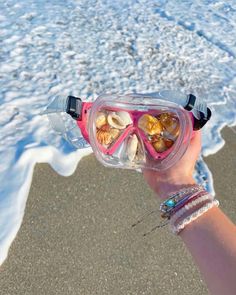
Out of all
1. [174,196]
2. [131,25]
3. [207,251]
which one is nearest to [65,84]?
[131,25]

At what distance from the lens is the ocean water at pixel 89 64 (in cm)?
271

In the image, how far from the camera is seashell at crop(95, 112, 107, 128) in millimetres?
1809

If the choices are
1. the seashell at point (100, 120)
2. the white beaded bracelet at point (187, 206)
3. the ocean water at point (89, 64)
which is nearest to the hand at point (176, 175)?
the white beaded bracelet at point (187, 206)

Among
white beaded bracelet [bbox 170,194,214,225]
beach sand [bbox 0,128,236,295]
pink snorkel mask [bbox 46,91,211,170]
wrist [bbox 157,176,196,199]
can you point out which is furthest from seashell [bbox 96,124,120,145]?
beach sand [bbox 0,128,236,295]

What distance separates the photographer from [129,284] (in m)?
2.20

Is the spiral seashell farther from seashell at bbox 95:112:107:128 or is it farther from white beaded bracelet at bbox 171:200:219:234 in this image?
white beaded bracelet at bbox 171:200:219:234

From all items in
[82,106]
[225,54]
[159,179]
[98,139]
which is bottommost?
[225,54]

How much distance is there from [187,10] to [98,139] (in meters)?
3.41

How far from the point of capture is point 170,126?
185 centimetres

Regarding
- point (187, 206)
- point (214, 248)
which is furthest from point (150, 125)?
point (214, 248)

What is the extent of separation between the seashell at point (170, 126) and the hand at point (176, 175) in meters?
0.09

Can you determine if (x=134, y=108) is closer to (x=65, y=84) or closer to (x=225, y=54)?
(x=65, y=84)

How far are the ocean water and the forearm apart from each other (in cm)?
106

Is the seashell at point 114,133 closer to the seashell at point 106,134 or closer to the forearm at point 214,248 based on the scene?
the seashell at point 106,134
